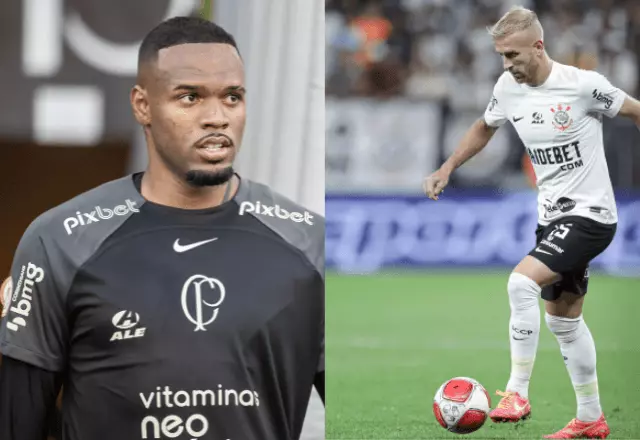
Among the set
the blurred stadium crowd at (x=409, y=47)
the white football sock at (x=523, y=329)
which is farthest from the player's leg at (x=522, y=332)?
the blurred stadium crowd at (x=409, y=47)

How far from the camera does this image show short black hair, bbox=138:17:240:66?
71.6 inches

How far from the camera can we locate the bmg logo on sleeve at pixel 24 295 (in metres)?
1.82

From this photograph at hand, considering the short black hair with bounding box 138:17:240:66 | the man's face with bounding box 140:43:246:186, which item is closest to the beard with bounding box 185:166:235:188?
the man's face with bounding box 140:43:246:186

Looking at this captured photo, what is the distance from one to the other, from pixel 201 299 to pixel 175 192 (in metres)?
0.21

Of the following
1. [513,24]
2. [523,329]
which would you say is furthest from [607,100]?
[523,329]

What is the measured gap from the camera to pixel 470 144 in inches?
86.4

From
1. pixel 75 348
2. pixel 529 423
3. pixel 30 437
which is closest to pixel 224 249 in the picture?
pixel 75 348

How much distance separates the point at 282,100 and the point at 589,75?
647mm

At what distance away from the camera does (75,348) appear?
1848mm

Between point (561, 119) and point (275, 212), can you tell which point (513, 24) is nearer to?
point (561, 119)

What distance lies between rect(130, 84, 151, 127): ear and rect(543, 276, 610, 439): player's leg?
96 centimetres

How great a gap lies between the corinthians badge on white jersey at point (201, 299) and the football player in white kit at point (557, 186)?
1.70 feet

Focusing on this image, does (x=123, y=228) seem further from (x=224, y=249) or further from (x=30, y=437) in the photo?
(x=30, y=437)

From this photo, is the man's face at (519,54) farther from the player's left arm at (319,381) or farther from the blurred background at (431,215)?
the player's left arm at (319,381)
